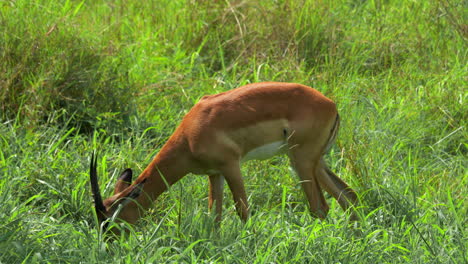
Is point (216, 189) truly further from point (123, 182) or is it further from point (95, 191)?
point (95, 191)

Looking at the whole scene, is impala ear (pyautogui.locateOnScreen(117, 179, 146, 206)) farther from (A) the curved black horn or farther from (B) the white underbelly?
(B) the white underbelly

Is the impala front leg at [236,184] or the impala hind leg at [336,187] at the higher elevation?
the impala front leg at [236,184]

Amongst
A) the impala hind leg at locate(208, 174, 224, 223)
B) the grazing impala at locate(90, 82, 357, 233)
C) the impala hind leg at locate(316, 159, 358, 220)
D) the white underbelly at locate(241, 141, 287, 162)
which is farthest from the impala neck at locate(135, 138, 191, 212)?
the impala hind leg at locate(316, 159, 358, 220)

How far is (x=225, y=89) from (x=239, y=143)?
1.89m

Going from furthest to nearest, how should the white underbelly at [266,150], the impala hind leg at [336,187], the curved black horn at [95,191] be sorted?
the impala hind leg at [336,187]
the white underbelly at [266,150]
the curved black horn at [95,191]

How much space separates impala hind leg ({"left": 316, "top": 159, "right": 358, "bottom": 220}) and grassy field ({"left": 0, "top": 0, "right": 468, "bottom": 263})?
10 centimetres

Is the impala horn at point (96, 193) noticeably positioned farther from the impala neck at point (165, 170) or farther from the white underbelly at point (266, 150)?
the white underbelly at point (266, 150)

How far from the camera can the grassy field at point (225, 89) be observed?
176 inches

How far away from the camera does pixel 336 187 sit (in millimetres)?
5457

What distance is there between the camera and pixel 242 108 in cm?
517

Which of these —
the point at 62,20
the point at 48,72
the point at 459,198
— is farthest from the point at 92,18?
the point at 459,198

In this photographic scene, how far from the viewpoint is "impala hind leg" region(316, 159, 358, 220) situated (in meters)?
5.39

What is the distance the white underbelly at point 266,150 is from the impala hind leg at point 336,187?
350 millimetres

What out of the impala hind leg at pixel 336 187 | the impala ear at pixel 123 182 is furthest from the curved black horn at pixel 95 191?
the impala hind leg at pixel 336 187
